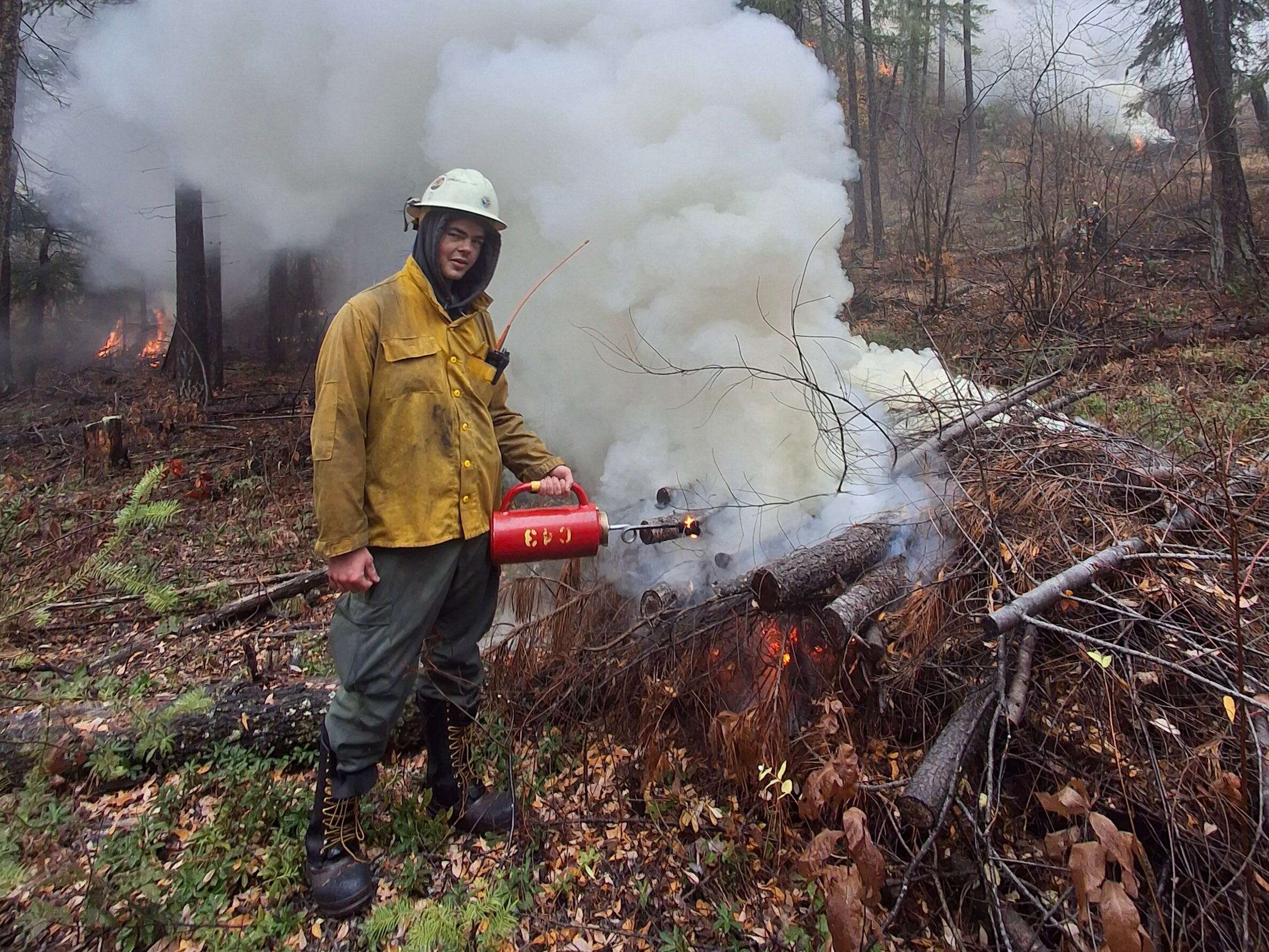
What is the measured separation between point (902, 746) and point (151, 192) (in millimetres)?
13588

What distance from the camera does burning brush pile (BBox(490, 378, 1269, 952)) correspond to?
1894mm

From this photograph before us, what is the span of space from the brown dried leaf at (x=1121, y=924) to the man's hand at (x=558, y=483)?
2.01 meters

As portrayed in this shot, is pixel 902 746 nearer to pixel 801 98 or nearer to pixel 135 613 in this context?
pixel 801 98

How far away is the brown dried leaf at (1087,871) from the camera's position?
1662 mm

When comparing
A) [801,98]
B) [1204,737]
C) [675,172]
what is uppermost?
[801,98]

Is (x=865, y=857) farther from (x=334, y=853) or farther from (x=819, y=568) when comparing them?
(x=334, y=853)

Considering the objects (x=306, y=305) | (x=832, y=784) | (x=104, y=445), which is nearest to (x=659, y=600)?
(x=832, y=784)

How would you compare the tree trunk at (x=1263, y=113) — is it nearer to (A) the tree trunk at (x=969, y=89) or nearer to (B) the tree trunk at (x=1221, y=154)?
(B) the tree trunk at (x=1221, y=154)

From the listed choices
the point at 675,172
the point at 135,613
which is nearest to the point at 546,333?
the point at 675,172

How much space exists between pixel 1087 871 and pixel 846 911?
2.12 feet

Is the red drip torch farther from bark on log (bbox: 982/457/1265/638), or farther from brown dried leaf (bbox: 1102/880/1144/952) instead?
brown dried leaf (bbox: 1102/880/1144/952)

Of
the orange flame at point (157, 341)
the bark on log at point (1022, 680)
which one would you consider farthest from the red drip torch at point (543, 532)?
the orange flame at point (157, 341)

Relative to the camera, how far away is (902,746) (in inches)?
102

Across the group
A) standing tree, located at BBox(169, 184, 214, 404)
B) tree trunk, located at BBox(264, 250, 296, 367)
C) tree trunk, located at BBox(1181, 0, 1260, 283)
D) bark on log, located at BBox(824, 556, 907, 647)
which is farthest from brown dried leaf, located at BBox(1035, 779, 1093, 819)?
tree trunk, located at BBox(264, 250, 296, 367)
